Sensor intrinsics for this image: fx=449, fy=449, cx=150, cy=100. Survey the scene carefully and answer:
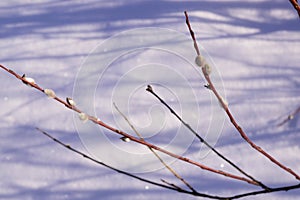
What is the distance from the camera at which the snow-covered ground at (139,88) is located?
1.85 m

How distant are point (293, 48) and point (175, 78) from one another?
1.80 ft

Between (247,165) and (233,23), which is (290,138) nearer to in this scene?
(247,165)

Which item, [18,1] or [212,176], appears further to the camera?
[18,1]

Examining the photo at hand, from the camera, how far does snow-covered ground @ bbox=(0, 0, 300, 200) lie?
1.85 m

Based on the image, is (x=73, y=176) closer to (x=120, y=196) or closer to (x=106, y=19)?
(x=120, y=196)

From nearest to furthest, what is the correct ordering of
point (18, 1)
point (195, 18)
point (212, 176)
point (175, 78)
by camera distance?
1. point (212, 176)
2. point (175, 78)
3. point (195, 18)
4. point (18, 1)

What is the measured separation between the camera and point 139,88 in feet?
6.58

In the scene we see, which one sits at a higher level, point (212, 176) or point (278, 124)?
point (278, 124)

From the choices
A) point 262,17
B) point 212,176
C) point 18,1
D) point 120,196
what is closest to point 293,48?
point 262,17

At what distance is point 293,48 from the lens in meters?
2.02

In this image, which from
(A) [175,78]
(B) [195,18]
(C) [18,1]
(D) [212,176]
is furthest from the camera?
(C) [18,1]

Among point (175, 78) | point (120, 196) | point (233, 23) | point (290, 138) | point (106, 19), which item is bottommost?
point (120, 196)

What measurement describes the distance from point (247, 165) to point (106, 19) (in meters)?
0.99

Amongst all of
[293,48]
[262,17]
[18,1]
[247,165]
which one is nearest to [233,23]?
[262,17]
